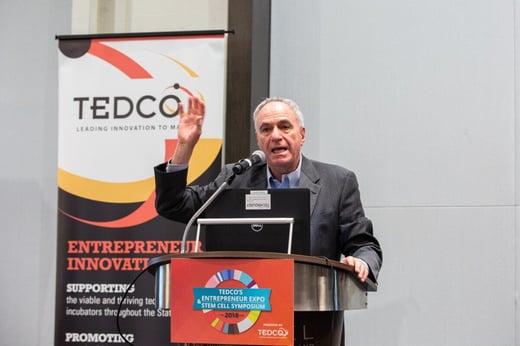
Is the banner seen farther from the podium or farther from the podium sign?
the podium sign

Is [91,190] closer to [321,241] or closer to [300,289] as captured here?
[321,241]

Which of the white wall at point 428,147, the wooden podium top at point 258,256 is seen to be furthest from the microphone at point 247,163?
the white wall at point 428,147

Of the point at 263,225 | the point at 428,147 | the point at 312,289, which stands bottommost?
the point at 312,289

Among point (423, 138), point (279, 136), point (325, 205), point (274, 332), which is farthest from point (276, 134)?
point (423, 138)

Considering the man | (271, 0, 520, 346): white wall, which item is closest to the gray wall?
(271, 0, 520, 346): white wall

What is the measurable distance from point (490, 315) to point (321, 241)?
1.66 m

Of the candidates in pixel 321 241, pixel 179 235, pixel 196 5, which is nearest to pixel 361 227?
pixel 321 241

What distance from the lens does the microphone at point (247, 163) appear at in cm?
246

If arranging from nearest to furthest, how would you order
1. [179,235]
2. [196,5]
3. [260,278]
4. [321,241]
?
[260,278] → [321,241] → [179,235] → [196,5]

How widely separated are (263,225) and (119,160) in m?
1.86

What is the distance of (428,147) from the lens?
4.15 meters

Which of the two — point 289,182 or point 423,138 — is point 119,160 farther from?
point 423,138

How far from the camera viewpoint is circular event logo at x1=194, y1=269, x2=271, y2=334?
2.04 metres

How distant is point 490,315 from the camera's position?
397cm
